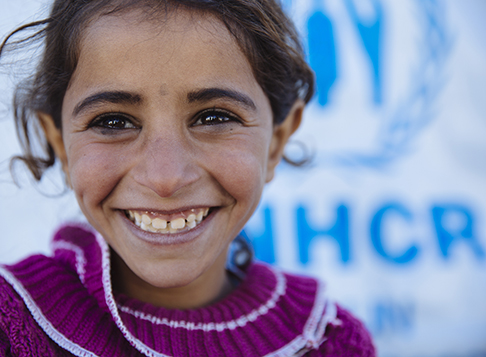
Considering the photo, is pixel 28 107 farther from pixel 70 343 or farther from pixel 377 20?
pixel 377 20

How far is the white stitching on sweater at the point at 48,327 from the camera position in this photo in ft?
2.60

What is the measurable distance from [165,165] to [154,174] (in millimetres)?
26

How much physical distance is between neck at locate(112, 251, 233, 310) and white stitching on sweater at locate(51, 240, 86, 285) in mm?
77

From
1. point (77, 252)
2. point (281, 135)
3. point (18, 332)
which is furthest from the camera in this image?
point (281, 135)

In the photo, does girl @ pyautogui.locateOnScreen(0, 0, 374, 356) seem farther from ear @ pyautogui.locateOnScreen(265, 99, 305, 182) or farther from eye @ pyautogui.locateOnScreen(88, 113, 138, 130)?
ear @ pyautogui.locateOnScreen(265, 99, 305, 182)

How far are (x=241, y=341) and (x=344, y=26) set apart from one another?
141cm

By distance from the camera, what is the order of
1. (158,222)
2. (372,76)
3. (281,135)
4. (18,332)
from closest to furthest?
(18,332), (158,222), (281,135), (372,76)

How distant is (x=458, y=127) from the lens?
6.04 feet

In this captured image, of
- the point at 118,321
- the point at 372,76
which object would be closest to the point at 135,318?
the point at 118,321

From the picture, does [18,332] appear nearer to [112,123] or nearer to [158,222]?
[158,222]

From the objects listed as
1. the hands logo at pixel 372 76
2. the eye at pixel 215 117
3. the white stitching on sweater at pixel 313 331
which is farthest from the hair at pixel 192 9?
the hands logo at pixel 372 76

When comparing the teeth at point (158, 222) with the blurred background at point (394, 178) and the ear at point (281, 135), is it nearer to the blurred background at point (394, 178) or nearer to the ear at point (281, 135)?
the ear at point (281, 135)

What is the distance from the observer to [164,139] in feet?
2.63

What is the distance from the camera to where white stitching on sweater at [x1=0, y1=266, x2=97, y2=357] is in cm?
79
